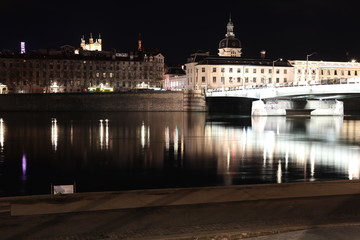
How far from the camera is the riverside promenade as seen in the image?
27.9ft

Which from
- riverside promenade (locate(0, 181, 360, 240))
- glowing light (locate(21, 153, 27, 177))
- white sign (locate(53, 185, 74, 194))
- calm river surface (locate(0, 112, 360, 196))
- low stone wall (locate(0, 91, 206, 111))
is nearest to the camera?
riverside promenade (locate(0, 181, 360, 240))

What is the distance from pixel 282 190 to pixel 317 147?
2384 centimetres

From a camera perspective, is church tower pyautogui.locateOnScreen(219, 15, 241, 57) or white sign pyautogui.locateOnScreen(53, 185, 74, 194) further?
church tower pyautogui.locateOnScreen(219, 15, 241, 57)

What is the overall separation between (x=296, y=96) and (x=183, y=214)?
63.8 metres

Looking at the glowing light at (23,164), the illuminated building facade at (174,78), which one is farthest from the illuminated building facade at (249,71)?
the glowing light at (23,164)

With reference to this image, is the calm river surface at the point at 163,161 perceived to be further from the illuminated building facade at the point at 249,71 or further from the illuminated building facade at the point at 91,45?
the illuminated building facade at the point at 91,45

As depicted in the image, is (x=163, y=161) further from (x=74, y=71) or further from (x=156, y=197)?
(x=74, y=71)

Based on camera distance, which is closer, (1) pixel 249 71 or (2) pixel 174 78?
(1) pixel 249 71

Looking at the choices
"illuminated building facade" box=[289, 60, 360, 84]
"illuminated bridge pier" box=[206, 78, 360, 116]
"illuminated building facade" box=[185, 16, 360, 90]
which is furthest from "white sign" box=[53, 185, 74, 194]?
"illuminated building facade" box=[289, 60, 360, 84]

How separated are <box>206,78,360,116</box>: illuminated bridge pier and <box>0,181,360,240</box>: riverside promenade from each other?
45068mm

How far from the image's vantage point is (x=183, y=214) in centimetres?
971

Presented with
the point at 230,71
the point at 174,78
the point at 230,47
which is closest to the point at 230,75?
the point at 230,71

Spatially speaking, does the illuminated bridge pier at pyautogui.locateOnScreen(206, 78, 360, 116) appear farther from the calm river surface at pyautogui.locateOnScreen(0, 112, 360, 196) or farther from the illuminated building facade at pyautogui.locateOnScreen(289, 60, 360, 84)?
Result: the illuminated building facade at pyautogui.locateOnScreen(289, 60, 360, 84)

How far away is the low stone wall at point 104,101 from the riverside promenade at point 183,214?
8839 cm
